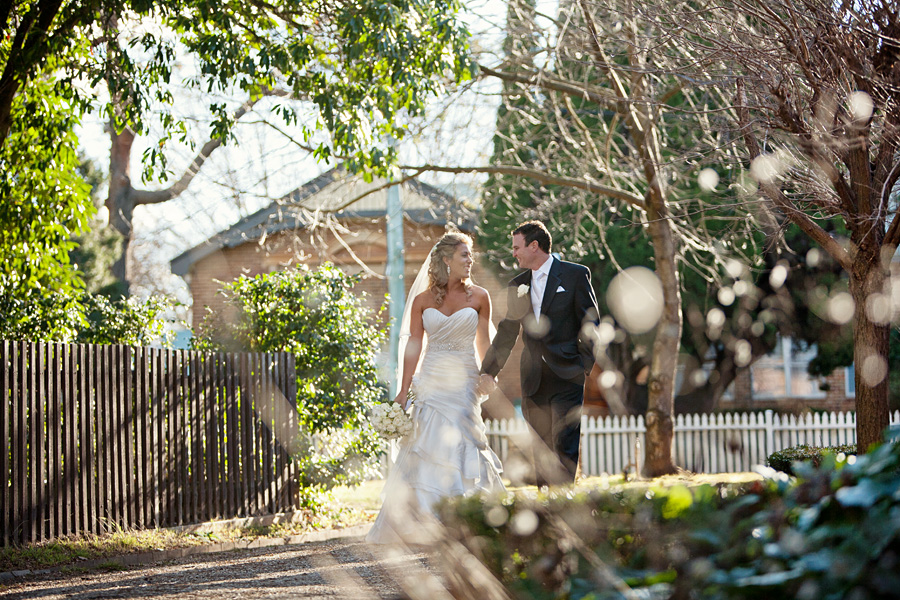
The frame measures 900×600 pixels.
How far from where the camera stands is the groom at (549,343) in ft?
21.3

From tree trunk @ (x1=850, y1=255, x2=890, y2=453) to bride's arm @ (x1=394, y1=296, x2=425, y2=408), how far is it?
133 inches

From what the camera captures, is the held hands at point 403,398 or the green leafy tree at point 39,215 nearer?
the held hands at point 403,398

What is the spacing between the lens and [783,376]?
22594mm

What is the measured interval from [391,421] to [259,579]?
1.66 m

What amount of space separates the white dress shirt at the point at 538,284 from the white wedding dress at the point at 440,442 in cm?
62

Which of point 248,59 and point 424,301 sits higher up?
point 248,59

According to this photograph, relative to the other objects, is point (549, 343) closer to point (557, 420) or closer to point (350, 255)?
point (557, 420)

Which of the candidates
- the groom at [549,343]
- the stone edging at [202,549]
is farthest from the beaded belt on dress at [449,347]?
the stone edging at [202,549]

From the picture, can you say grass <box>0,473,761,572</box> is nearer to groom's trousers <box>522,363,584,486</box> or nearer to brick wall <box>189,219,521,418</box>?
groom's trousers <box>522,363,584,486</box>

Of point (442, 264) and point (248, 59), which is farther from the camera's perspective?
point (248, 59)

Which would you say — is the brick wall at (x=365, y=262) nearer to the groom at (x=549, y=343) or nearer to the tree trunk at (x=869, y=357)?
the groom at (x=549, y=343)

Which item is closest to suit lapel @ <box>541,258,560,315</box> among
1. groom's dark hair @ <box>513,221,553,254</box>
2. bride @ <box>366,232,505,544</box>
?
groom's dark hair @ <box>513,221,553,254</box>

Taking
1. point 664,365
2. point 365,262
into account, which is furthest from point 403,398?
point 365,262

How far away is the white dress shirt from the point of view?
678 centimetres
